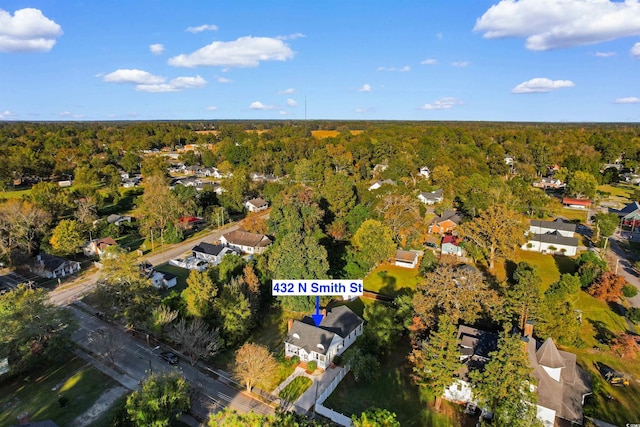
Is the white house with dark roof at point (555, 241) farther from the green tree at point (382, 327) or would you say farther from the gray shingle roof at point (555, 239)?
the green tree at point (382, 327)

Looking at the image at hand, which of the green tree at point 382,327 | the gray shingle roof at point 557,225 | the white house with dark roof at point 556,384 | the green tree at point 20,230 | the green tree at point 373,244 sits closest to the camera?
the white house with dark roof at point 556,384

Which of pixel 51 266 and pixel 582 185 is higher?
pixel 582 185

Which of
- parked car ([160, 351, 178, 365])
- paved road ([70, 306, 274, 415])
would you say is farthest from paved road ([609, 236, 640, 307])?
parked car ([160, 351, 178, 365])

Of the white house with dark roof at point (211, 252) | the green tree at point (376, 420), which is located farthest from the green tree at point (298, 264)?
the green tree at point (376, 420)

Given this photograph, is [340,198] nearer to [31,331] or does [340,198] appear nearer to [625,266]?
[625,266]

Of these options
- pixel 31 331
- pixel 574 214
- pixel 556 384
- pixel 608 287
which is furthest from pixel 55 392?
pixel 574 214
